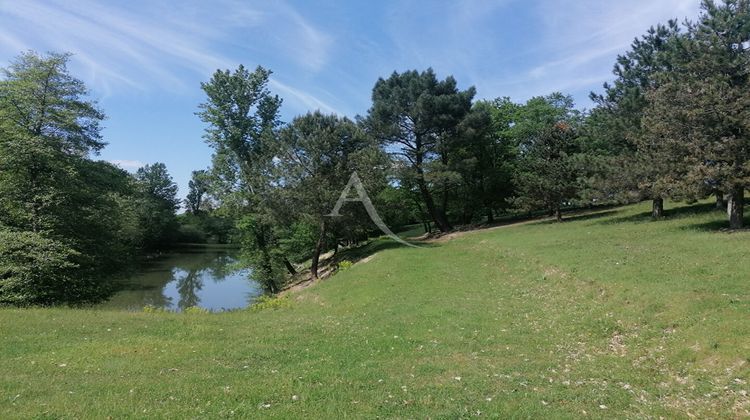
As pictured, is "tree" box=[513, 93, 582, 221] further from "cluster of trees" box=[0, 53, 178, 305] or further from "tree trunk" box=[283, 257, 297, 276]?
"cluster of trees" box=[0, 53, 178, 305]

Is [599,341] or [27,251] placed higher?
[27,251]

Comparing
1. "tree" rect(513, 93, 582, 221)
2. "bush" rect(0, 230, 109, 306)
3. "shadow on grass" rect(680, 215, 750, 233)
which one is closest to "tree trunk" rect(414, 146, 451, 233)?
"tree" rect(513, 93, 582, 221)

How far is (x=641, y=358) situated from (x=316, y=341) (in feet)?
23.3

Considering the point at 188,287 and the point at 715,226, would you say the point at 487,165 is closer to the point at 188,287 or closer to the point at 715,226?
the point at 715,226

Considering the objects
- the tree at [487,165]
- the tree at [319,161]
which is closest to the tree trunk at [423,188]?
the tree at [487,165]

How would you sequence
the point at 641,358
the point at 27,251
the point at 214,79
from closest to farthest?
the point at 641,358 → the point at 27,251 → the point at 214,79

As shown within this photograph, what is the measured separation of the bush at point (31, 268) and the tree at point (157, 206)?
142 feet

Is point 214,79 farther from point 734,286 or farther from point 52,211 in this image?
point 734,286

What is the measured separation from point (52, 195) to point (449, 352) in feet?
69.1

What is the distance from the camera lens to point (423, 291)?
17.8 m

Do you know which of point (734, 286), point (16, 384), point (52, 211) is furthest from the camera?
point (52, 211)

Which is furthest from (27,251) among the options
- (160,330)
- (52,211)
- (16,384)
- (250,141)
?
(250,141)

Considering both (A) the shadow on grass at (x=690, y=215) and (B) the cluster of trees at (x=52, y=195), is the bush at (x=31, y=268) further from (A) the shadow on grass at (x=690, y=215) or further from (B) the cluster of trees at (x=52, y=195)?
(A) the shadow on grass at (x=690, y=215)

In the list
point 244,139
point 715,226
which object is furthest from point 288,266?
point 715,226
